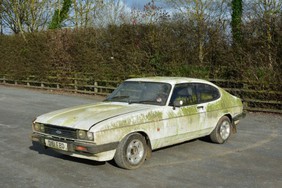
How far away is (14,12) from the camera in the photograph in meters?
29.1

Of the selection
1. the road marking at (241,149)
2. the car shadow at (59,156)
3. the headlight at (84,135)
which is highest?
the headlight at (84,135)

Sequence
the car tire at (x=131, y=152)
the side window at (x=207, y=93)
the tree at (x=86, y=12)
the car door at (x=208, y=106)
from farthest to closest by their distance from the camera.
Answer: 1. the tree at (x=86, y=12)
2. the side window at (x=207, y=93)
3. the car door at (x=208, y=106)
4. the car tire at (x=131, y=152)

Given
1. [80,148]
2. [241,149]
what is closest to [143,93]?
[80,148]

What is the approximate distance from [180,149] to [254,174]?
5.69 feet

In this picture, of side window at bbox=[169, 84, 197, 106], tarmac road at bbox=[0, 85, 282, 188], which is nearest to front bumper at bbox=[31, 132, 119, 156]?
tarmac road at bbox=[0, 85, 282, 188]

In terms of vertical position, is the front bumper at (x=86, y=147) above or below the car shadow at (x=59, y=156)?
above

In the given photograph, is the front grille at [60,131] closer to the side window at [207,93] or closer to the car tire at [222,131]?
the side window at [207,93]

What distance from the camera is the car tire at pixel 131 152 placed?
529 cm

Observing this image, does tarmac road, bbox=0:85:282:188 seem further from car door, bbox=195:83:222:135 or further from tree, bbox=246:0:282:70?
tree, bbox=246:0:282:70

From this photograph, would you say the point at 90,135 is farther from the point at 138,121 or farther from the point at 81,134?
the point at 138,121

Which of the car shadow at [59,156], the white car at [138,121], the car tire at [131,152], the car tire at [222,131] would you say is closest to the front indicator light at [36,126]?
the white car at [138,121]

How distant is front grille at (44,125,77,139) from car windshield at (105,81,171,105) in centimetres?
140

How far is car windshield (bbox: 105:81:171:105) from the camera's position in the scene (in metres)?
6.20

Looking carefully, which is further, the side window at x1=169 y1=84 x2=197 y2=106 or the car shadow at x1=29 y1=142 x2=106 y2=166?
the side window at x1=169 y1=84 x2=197 y2=106
